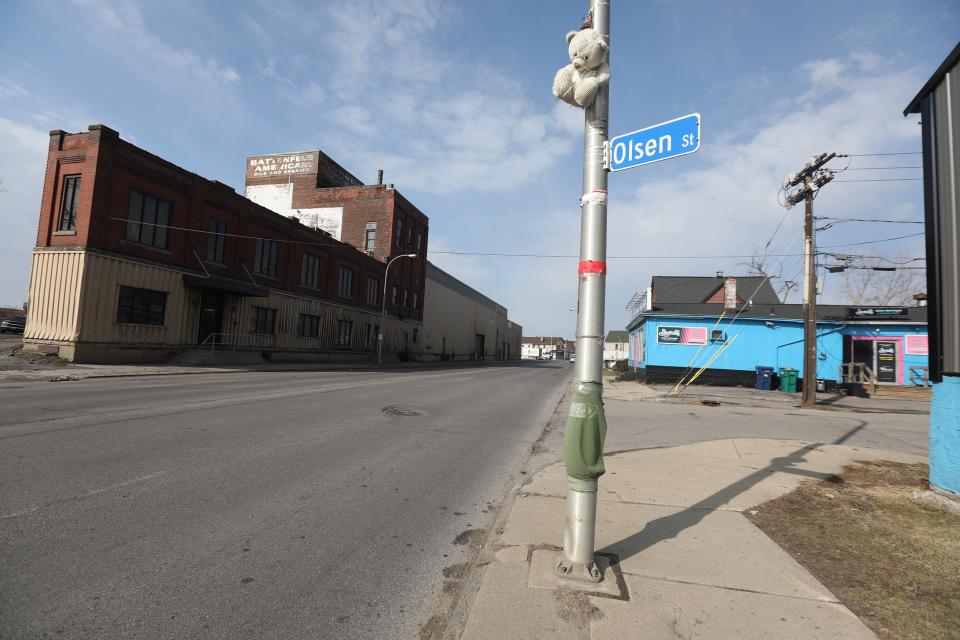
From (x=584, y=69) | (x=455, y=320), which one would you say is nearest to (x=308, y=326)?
(x=455, y=320)

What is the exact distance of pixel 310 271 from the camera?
112 feet

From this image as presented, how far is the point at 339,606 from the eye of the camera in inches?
121

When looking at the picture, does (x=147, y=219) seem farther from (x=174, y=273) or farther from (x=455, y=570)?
(x=455, y=570)

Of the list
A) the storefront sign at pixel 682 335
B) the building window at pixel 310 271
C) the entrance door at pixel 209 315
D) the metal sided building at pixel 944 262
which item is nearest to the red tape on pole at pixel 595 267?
the metal sided building at pixel 944 262

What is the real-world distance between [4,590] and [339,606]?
1984mm

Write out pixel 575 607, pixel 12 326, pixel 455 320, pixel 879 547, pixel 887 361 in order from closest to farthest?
pixel 575 607
pixel 879 547
pixel 887 361
pixel 12 326
pixel 455 320

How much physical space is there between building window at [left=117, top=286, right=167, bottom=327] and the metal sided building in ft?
82.6

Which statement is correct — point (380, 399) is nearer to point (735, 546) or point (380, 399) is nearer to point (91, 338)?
point (735, 546)

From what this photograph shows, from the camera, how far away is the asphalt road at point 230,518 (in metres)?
2.91

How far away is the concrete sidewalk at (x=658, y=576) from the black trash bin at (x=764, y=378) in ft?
67.0

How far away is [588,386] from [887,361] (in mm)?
28718

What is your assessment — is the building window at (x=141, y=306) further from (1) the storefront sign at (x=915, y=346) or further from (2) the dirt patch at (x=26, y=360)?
(1) the storefront sign at (x=915, y=346)

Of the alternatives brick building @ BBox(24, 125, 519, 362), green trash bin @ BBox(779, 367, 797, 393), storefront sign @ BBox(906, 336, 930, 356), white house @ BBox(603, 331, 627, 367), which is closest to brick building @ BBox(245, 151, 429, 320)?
brick building @ BBox(24, 125, 519, 362)

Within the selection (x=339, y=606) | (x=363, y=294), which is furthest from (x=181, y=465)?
(x=363, y=294)
